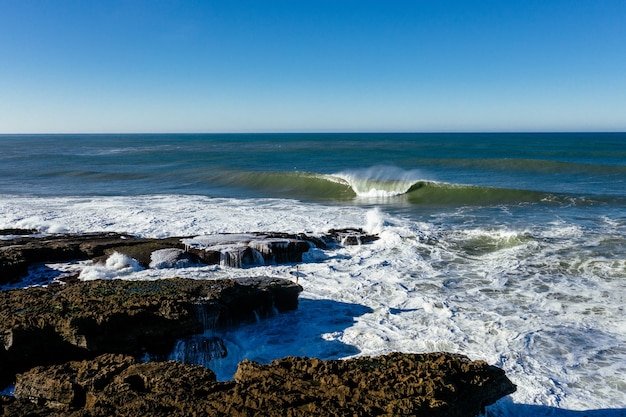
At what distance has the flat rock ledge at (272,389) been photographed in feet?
12.7

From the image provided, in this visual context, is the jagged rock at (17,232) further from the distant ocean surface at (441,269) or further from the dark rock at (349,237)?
the dark rock at (349,237)

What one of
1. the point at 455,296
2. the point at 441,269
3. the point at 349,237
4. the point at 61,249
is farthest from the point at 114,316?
the point at 349,237

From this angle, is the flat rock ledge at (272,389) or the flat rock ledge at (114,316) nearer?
the flat rock ledge at (272,389)

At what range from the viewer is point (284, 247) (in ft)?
36.9

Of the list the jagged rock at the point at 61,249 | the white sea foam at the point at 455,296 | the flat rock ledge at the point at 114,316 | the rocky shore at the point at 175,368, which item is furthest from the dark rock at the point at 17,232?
the flat rock ledge at the point at 114,316

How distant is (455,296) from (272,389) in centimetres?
564

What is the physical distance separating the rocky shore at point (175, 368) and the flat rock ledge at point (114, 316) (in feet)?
0.04

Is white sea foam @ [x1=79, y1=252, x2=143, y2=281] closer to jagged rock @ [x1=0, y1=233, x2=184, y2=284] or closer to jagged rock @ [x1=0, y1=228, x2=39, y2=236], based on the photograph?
jagged rock @ [x1=0, y1=233, x2=184, y2=284]

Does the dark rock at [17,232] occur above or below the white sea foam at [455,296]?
above

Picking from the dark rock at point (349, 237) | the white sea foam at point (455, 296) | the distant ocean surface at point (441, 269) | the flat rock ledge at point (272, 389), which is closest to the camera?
the flat rock ledge at point (272, 389)

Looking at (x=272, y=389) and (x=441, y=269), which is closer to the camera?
(x=272, y=389)

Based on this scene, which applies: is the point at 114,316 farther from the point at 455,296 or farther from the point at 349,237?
the point at 349,237

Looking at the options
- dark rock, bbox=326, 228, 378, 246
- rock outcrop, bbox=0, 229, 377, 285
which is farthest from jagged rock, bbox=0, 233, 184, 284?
dark rock, bbox=326, 228, 378, 246

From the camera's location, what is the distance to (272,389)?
4.13 metres
